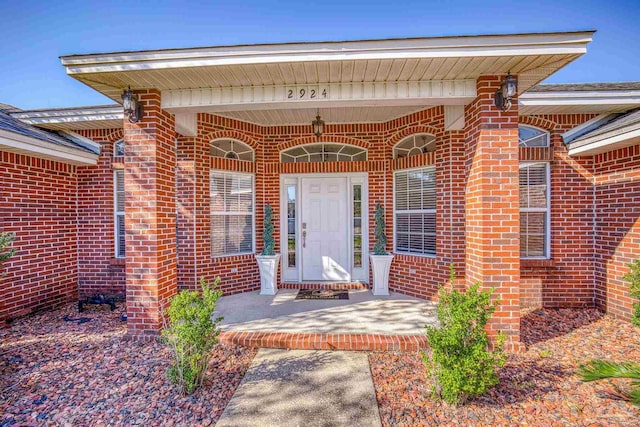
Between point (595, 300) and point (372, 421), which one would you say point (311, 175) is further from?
point (595, 300)

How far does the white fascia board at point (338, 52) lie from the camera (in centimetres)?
288

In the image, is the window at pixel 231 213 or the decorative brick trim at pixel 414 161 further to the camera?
the window at pixel 231 213

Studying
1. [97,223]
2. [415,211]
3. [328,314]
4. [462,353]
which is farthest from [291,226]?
[462,353]

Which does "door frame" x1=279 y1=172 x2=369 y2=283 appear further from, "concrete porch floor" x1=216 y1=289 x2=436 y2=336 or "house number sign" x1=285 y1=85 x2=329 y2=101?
"house number sign" x1=285 y1=85 x2=329 y2=101

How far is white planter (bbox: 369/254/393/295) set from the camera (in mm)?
5188

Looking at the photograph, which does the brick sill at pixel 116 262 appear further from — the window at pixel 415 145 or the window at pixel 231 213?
the window at pixel 415 145

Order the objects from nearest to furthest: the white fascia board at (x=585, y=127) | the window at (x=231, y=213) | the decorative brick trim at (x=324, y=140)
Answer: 1. the white fascia board at (x=585, y=127)
2. the window at (x=231, y=213)
3. the decorative brick trim at (x=324, y=140)

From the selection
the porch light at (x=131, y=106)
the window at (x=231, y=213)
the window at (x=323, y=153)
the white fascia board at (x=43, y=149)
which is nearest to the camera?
the porch light at (x=131, y=106)

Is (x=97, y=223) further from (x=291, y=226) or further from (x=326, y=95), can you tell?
(x=326, y=95)

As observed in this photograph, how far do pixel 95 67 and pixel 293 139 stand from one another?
3.21 metres

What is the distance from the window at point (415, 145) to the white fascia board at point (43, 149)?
5618 millimetres

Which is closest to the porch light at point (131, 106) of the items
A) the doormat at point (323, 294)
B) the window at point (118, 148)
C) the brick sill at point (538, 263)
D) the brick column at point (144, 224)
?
the brick column at point (144, 224)

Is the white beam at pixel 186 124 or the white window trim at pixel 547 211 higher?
the white beam at pixel 186 124

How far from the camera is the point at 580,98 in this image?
4367 mm
